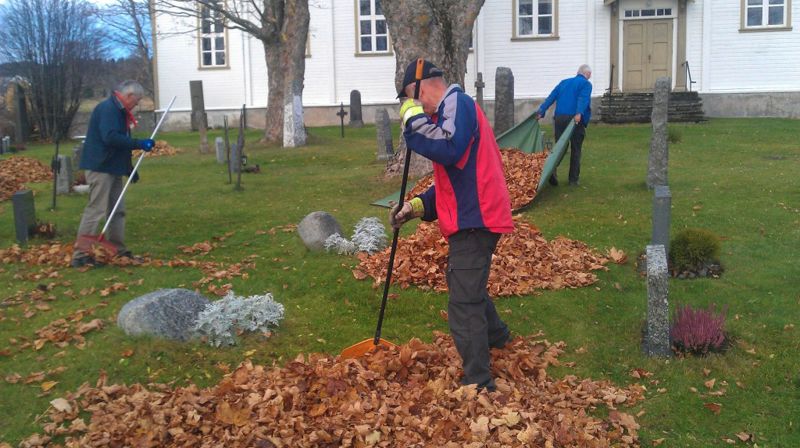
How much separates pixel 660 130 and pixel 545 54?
18659 millimetres

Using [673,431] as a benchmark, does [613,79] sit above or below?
above

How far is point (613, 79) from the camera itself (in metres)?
29.6

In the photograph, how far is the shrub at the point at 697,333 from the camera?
6648 millimetres

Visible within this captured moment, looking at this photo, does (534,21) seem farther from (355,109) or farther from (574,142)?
(574,142)

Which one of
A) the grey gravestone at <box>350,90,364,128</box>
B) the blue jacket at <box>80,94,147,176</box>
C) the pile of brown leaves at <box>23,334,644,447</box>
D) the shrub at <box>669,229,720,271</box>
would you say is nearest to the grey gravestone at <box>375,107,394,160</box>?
the blue jacket at <box>80,94,147,176</box>

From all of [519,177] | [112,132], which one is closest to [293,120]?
[519,177]

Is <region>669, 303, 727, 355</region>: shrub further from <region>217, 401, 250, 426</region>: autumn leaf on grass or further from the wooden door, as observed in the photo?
the wooden door

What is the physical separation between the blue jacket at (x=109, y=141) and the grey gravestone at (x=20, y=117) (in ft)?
65.0

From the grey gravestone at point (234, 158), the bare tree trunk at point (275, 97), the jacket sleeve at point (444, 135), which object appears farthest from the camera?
the bare tree trunk at point (275, 97)

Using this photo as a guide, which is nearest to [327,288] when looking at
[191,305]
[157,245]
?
[191,305]

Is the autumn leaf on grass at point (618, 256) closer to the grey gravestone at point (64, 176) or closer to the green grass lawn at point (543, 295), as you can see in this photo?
the green grass lawn at point (543, 295)

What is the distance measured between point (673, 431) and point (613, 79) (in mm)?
25607

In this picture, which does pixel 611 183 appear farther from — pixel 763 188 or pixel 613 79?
pixel 613 79

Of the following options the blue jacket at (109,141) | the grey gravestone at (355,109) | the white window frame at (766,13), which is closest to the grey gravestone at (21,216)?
the blue jacket at (109,141)
